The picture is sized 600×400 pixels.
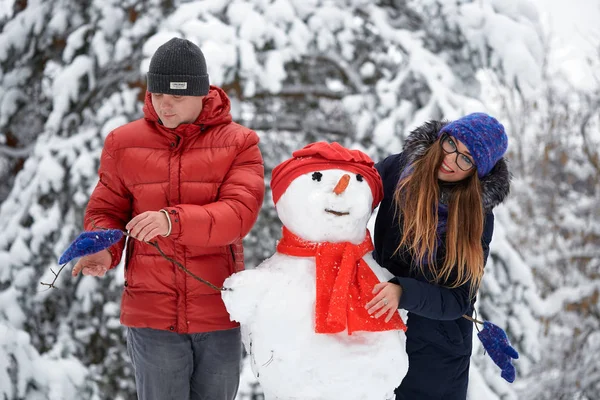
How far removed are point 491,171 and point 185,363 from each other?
1.10 m

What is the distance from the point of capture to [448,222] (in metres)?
1.82

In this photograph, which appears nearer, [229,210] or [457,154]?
[229,210]

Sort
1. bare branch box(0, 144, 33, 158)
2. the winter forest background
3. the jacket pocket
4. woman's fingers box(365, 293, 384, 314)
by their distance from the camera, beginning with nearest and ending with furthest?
woman's fingers box(365, 293, 384, 314) < the jacket pocket < the winter forest background < bare branch box(0, 144, 33, 158)

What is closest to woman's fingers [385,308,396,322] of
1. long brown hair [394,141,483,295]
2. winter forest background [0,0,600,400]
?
long brown hair [394,141,483,295]

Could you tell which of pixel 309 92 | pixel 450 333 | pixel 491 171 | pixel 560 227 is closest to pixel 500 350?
pixel 450 333

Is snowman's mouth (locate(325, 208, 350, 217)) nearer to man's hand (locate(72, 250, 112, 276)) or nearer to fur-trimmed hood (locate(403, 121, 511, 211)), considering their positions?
fur-trimmed hood (locate(403, 121, 511, 211))

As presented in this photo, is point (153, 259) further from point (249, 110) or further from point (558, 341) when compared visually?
point (558, 341)

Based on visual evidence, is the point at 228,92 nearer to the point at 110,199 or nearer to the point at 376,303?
the point at 110,199

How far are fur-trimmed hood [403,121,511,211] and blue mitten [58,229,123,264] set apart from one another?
912 millimetres

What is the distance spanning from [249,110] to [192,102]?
131 cm

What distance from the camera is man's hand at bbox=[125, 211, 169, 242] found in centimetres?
154

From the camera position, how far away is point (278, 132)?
3148 mm

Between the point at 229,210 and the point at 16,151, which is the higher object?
the point at 229,210

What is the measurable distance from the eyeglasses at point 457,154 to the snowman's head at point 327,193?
0.22m
